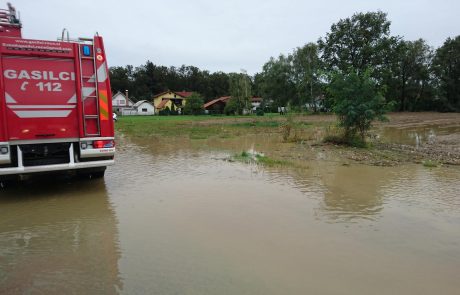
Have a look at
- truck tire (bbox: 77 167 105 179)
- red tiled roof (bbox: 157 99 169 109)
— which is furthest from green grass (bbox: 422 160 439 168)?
red tiled roof (bbox: 157 99 169 109)

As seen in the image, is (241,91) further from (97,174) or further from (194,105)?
(97,174)

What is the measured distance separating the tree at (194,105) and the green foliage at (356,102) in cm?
5717

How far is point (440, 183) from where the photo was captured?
846 centimetres

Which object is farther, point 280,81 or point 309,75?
point 280,81

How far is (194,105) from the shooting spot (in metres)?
71.9

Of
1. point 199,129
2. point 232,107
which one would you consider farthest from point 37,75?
point 232,107

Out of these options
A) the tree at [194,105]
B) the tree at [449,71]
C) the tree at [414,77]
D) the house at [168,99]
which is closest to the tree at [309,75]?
the tree at [414,77]

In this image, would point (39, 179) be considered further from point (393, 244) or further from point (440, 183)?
point (440, 183)

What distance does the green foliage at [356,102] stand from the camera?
15336 millimetres

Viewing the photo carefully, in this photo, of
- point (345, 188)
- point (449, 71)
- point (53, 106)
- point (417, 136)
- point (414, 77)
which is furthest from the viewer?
point (414, 77)

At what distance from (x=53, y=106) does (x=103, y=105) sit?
0.98 metres

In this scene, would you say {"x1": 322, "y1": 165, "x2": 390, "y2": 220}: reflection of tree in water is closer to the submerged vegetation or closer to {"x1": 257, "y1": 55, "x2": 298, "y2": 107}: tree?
the submerged vegetation

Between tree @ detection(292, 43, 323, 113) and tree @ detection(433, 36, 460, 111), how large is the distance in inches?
879

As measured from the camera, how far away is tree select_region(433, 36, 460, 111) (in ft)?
204
